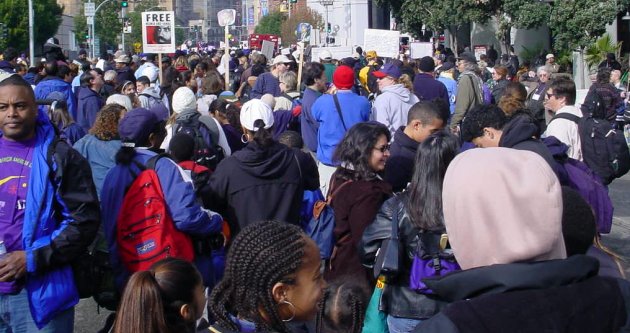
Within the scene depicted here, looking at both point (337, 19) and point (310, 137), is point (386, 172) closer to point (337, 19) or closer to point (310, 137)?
point (310, 137)

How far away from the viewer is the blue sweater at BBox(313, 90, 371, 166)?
9.46 meters

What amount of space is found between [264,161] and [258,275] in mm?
3160

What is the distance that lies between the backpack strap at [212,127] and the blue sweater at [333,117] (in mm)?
1549

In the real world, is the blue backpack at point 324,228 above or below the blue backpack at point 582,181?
below

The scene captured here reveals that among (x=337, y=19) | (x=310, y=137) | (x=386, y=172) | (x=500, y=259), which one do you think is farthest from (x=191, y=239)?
(x=337, y=19)

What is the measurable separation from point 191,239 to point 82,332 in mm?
2543

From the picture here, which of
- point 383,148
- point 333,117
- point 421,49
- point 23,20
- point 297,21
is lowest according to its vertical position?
point 383,148

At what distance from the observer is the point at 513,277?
2.16m

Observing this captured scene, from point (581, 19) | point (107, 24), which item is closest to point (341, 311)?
point (581, 19)

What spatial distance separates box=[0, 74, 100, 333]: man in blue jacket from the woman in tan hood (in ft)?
8.39

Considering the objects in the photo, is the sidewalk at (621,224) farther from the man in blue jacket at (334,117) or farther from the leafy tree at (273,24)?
the leafy tree at (273,24)

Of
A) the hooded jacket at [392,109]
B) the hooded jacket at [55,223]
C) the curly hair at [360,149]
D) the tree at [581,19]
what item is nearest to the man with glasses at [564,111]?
the hooded jacket at [392,109]

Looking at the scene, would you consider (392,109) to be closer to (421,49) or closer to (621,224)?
(621,224)

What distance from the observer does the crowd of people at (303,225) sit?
2232 mm
